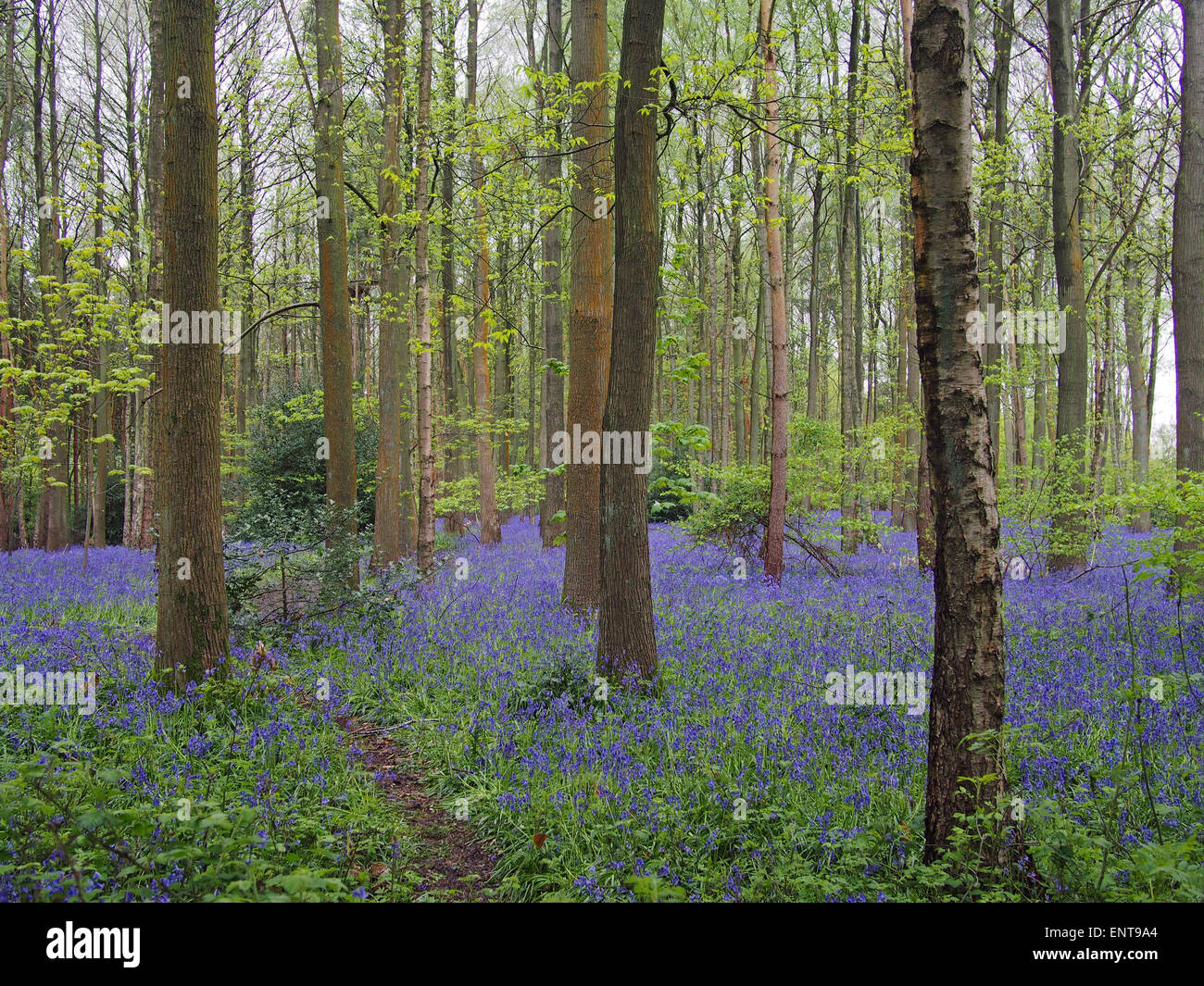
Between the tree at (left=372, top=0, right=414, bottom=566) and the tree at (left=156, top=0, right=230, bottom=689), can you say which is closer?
the tree at (left=156, top=0, right=230, bottom=689)

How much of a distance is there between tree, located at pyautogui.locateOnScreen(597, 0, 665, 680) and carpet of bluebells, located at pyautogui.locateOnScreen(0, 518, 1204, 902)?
506 mm

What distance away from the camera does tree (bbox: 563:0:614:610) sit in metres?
8.91

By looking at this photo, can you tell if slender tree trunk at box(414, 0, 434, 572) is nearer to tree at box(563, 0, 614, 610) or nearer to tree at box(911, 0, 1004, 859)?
tree at box(563, 0, 614, 610)

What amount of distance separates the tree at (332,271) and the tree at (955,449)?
29.1ft

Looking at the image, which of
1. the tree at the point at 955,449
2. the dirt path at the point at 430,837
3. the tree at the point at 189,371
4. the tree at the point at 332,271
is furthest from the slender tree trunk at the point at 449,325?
the tree at the point at 955,449

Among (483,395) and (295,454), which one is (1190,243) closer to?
(483,395)

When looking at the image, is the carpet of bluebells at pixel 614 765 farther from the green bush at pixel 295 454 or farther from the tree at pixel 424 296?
the green bush at pixel 295 454

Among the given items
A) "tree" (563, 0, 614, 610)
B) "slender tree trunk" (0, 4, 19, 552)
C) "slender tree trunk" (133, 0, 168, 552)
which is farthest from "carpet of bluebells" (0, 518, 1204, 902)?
"slender tree trunk" (0, 4, 19, 552)

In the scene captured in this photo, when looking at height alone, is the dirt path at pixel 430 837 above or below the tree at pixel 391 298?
below

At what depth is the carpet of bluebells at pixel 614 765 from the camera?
3180mm

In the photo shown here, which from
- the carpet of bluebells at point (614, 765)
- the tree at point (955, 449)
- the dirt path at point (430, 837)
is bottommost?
the dirt path at point (430, 837)

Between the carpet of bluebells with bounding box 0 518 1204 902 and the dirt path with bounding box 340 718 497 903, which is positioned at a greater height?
the carpet of bluebells with bounding box 0 518 1204 902

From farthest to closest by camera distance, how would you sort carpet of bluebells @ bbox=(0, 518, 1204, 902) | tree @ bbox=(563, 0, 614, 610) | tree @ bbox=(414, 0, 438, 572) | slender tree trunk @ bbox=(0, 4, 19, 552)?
slender tree trunk @ bbox=(0, 4, 19, 552)
tree @ bbox=(414, 0, 438, 572)
tree @ bbox=(563, 0, 614, 610)
carpet of bluebells @ bbox=(0, 518, 1204, 902)

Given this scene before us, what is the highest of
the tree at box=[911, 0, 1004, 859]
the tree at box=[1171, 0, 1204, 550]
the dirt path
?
the tree at box=[1171, 0, 1204, 550]
